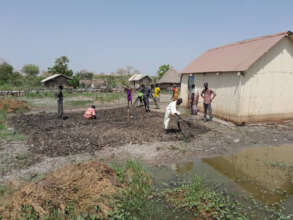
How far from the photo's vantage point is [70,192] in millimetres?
3635

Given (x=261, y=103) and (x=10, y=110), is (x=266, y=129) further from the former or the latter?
(x=10, y=110)

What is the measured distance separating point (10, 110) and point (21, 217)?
552 inches

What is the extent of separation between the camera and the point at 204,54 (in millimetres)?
16203

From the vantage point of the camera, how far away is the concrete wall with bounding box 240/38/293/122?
970 centimetres

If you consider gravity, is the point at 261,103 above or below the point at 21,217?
above

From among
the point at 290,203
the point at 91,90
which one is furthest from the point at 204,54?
the point at 91,90

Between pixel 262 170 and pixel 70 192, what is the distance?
4.62 m

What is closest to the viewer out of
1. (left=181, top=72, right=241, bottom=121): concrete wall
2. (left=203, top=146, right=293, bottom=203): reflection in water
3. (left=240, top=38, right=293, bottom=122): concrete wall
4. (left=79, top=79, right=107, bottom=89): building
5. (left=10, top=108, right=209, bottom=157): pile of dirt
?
(left=203, top=146, right=293, bottom=203): reflection in water

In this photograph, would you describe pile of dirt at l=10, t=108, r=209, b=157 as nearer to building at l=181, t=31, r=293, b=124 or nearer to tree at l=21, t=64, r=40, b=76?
building at l=181, t=31, r=293, b=124

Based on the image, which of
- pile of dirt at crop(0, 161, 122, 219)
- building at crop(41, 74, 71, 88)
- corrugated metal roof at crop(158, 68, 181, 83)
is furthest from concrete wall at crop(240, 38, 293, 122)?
building at crop(41, 74, 71, 88)

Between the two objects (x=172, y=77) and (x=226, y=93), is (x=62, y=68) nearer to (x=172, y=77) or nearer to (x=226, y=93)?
(x=172, y=77)

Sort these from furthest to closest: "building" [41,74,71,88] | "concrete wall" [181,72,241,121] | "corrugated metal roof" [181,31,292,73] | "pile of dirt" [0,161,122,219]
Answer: "building" [41,74,71,88] < "concrete wall" [181,72,241,121] < "corrugated metal roof" [181,31,292,73] < "pile of dirt" [0,161,122,219]

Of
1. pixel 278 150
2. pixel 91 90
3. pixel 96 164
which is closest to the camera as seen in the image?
pixel 96 164

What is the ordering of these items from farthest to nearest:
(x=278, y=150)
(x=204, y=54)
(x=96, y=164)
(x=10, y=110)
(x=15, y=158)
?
(x=204, y=54)
(x=10, y=110)
(x=278, y=150)
(x=15, y=158)
(x=96, y=164)
